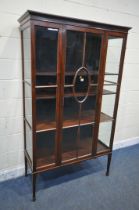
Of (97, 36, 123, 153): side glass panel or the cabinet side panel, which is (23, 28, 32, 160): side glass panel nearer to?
the cabinet side panel

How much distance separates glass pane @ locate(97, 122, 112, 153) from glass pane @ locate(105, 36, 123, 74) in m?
0.64

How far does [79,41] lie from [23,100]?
2.77 feet

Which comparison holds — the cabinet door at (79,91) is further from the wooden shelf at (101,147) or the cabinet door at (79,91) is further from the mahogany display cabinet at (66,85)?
the wooden shelf at (101,147)

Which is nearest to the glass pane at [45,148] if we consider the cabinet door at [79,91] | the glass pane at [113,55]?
the cabinet door at [79,91]

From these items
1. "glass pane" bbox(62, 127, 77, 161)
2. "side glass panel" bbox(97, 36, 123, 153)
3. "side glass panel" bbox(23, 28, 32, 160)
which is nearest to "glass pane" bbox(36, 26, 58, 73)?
"side glass panel" bbox(23, 28, 32, 160)

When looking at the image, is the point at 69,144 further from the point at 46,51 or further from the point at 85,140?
the point at 46,51

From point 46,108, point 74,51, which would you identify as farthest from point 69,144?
point 74,51

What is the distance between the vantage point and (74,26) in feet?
5.20

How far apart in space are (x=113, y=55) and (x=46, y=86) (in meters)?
0.92

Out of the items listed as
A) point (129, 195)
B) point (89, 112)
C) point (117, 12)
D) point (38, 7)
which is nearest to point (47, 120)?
point (89, 112)

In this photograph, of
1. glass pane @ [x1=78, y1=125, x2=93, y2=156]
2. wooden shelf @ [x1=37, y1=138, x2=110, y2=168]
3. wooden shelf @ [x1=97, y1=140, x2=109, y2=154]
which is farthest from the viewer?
wooden shelf @ [x1=97, y1=140, x2=109, y2=154]

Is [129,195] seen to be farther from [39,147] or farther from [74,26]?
[74,26]

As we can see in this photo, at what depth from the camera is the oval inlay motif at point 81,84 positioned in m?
1.79

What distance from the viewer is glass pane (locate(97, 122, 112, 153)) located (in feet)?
7.31
